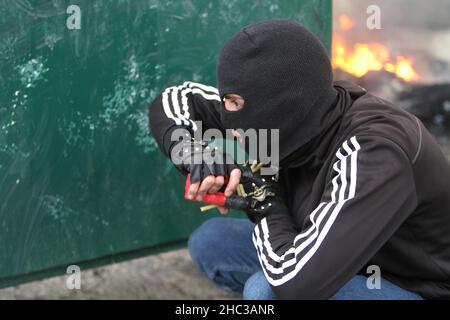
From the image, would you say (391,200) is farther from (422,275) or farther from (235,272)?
(235,272)

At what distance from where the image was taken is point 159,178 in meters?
2.84

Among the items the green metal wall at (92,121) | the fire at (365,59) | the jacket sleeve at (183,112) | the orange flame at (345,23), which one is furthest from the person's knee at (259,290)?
the orange flame at (345,23)

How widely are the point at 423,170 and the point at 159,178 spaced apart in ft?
4.48

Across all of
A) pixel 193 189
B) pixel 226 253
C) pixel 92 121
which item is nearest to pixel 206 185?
pixel 193 189

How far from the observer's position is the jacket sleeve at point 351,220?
1.63 meters

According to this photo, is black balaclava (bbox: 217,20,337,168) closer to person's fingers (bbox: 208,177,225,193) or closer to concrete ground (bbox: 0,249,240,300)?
person's fingers (bbox: 208,177,225,193)

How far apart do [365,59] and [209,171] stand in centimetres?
317

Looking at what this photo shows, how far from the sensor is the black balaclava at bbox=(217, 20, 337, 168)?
177 cm

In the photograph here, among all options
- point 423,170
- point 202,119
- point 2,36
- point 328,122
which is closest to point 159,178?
point 202,119

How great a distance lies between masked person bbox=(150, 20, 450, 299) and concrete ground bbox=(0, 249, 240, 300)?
670mm

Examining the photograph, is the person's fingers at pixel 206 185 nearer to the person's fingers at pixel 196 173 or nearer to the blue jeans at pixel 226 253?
the person's fingers at pixel 196 173

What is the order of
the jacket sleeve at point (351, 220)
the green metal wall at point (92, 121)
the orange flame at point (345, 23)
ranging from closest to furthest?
the jacket sleeve at point (351, 220) < the green metal wall at point (92, 121) < the orange flame at point (345, 23)

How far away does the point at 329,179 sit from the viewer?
1821 mm

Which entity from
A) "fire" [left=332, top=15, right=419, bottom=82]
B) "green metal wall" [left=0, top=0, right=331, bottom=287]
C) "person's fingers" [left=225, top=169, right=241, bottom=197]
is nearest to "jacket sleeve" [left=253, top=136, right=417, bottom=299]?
"person's fingers" [left=225, top=169, right=241, bottom=197]
